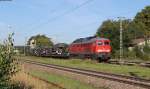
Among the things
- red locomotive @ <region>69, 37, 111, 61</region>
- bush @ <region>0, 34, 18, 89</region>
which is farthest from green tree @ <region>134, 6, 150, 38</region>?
bush @ <region>0, 34, 18, 89</region>

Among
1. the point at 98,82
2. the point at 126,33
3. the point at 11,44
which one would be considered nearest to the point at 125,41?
the point at 126,33

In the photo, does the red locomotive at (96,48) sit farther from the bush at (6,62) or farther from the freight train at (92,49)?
the bush at (6,62)

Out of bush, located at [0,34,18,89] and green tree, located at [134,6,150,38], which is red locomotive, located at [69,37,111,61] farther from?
green tree, located at [134,6,150,38]

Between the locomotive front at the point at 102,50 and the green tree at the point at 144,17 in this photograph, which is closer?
the locomotive front at the point at 102,50

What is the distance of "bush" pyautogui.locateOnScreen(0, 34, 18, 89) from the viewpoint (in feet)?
48.6

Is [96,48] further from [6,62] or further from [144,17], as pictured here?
[144,17]

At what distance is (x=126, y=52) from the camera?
225 ft

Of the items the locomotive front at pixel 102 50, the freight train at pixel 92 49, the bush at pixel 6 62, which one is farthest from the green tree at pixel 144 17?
the bush at pixel 6 62

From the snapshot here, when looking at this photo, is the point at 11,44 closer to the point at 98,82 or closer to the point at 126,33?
the point at 98,82

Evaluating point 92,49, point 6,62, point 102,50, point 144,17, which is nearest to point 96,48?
point 92,49

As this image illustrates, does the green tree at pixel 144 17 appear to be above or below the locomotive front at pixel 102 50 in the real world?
above

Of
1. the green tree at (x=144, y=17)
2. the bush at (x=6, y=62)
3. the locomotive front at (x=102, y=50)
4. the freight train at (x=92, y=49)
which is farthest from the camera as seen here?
the green tree at (x=144, y=17)

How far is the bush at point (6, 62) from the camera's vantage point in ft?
48.6

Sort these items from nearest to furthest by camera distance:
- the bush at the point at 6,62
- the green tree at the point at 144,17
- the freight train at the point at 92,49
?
the bush at the point at 6,62 → the freight train at the point at 92,49 → the green tree at the point at 144,17
